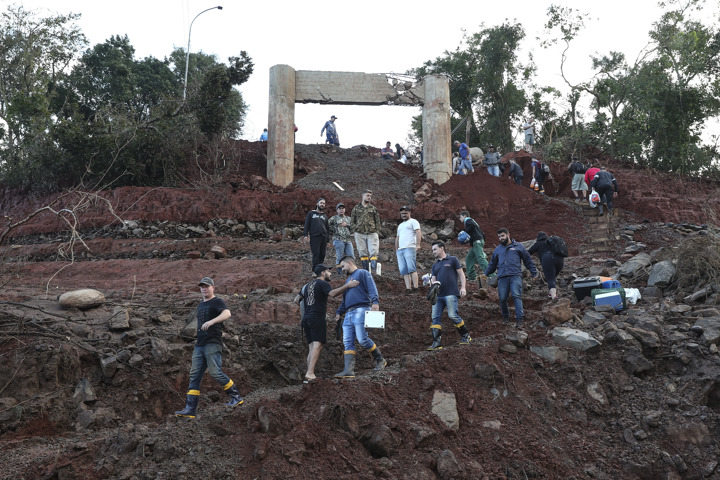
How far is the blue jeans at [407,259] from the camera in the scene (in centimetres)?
1127

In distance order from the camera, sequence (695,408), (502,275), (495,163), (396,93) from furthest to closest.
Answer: (396,93) → (495,163) → (502,275) → (695,408)

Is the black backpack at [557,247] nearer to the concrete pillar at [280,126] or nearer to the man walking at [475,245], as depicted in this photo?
the man walking at [475,245]

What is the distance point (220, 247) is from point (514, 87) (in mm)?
19683

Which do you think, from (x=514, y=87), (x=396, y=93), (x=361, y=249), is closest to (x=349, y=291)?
(x=361, y=249)

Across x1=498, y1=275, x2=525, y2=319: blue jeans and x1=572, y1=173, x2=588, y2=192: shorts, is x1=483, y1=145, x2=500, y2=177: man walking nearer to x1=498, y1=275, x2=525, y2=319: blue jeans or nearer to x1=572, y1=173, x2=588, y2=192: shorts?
x1=572, y1=173, x2=588, y2=192: shorts

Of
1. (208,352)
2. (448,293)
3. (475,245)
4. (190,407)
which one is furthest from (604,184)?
(190,407)

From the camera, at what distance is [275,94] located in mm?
23188

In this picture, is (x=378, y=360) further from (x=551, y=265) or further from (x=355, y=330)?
(x=551, y=265)

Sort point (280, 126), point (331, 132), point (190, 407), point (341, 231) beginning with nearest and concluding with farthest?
point (190, 407), point (341, 231), point (280, 126), point (331, 132)

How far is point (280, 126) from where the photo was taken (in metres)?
23.2

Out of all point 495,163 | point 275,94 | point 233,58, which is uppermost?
point 233,58

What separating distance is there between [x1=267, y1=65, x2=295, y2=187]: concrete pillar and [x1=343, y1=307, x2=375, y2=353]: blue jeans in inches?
622

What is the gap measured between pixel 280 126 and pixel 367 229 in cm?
1259

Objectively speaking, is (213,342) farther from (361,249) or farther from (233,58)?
(233,58)
